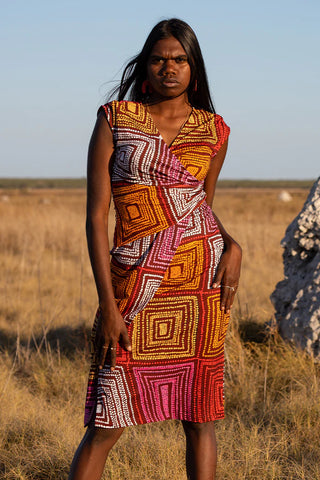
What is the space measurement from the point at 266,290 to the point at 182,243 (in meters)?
5.99

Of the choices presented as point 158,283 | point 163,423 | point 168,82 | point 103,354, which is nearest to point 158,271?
point 158,283

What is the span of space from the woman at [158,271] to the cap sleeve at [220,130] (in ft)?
0.25

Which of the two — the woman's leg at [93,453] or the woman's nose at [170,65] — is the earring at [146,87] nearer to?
the woman's nose at [170,65]

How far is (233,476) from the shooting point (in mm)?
2766

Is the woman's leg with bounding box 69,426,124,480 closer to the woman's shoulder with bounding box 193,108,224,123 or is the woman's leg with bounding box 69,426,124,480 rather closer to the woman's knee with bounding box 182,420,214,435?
the woman's knee with bounding box 182,420,214,435

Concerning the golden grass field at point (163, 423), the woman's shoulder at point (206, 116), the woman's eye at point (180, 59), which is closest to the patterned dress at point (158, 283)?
the woman's shoulder at point (206, 116)

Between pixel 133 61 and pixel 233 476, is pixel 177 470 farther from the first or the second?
pixel 133 61

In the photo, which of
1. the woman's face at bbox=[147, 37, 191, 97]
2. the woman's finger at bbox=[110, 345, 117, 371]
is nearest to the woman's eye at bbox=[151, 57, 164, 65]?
the woman's face at bbox=[147, 37, 191, 97]

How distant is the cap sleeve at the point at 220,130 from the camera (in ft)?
7.70

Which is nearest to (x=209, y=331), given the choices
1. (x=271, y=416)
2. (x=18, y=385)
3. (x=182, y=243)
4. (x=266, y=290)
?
(x=182, y=243)

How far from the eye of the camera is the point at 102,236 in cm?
214

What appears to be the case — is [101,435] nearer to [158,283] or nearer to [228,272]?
[158,283]

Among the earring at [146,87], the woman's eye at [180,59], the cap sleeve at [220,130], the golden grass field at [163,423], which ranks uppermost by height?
the woman's eye at [180,59]

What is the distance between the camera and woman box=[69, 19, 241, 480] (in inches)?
83.5
